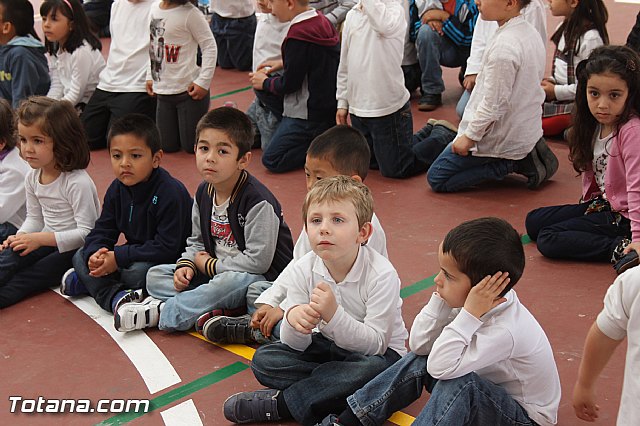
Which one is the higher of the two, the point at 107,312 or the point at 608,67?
the point at 608,67

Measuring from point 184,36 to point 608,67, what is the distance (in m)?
3.03

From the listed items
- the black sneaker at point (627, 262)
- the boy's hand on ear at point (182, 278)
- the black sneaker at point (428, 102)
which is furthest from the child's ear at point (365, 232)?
the black sneaker at point (428, 102)

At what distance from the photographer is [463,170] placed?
4922 millimetres

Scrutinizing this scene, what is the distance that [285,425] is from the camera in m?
2.98

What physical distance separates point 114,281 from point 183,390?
924mm

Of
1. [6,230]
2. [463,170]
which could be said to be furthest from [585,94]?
[6,230]

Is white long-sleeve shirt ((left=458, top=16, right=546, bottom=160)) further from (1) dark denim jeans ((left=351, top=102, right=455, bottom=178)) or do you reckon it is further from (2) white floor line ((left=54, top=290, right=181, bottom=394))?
(2) white floor line ((left=54, top=290, right=181, bottom=394))

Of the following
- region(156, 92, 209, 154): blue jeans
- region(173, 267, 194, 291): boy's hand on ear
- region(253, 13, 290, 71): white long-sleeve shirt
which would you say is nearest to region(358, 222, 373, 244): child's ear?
region(173, 267, 194, 291): boy's hand on ear

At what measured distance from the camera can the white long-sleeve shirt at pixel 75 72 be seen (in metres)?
6.22

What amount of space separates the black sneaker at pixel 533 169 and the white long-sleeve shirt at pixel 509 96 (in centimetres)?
6

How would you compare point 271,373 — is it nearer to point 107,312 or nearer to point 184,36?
point 107,312

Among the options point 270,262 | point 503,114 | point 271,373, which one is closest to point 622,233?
point 503,114

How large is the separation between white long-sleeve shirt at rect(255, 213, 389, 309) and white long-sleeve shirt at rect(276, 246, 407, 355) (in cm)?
14

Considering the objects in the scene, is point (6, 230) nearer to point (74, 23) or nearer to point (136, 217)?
point (136, 217)
